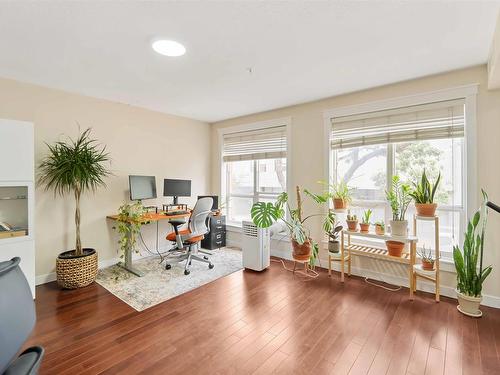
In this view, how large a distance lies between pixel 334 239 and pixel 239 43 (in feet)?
8.38

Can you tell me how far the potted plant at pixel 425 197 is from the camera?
262cm

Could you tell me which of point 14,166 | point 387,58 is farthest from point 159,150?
point 387,58

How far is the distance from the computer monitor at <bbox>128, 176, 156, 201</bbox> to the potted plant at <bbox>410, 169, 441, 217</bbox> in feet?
11.5

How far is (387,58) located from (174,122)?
3.39 metres

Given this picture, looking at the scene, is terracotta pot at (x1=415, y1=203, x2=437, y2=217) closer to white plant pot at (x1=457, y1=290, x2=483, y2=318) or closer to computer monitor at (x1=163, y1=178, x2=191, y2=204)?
white plant pot at (x1=457, y1=290, x2=483, y2=318)

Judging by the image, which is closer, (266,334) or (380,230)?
(266,334)

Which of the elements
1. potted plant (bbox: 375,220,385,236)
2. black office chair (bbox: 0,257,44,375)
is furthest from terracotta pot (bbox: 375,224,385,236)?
black office chair (bbox: 0,257,44,375)

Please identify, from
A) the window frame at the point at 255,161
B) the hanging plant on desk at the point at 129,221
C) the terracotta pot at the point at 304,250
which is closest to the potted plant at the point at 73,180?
the hanging plant on desk at the point at 129,221

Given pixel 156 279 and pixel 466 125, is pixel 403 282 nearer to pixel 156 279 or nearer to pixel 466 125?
pixel 466 125

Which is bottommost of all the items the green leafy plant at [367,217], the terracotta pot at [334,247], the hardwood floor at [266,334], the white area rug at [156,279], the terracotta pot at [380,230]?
the hardwood floor at [266,334]

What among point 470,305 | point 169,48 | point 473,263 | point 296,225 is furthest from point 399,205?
point 169,48

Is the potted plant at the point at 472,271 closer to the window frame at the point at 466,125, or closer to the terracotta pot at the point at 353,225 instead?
the window frame at the point at 466,125

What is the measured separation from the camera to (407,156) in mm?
3084

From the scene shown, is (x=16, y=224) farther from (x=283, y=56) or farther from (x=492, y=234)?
(x=492, y=234)
